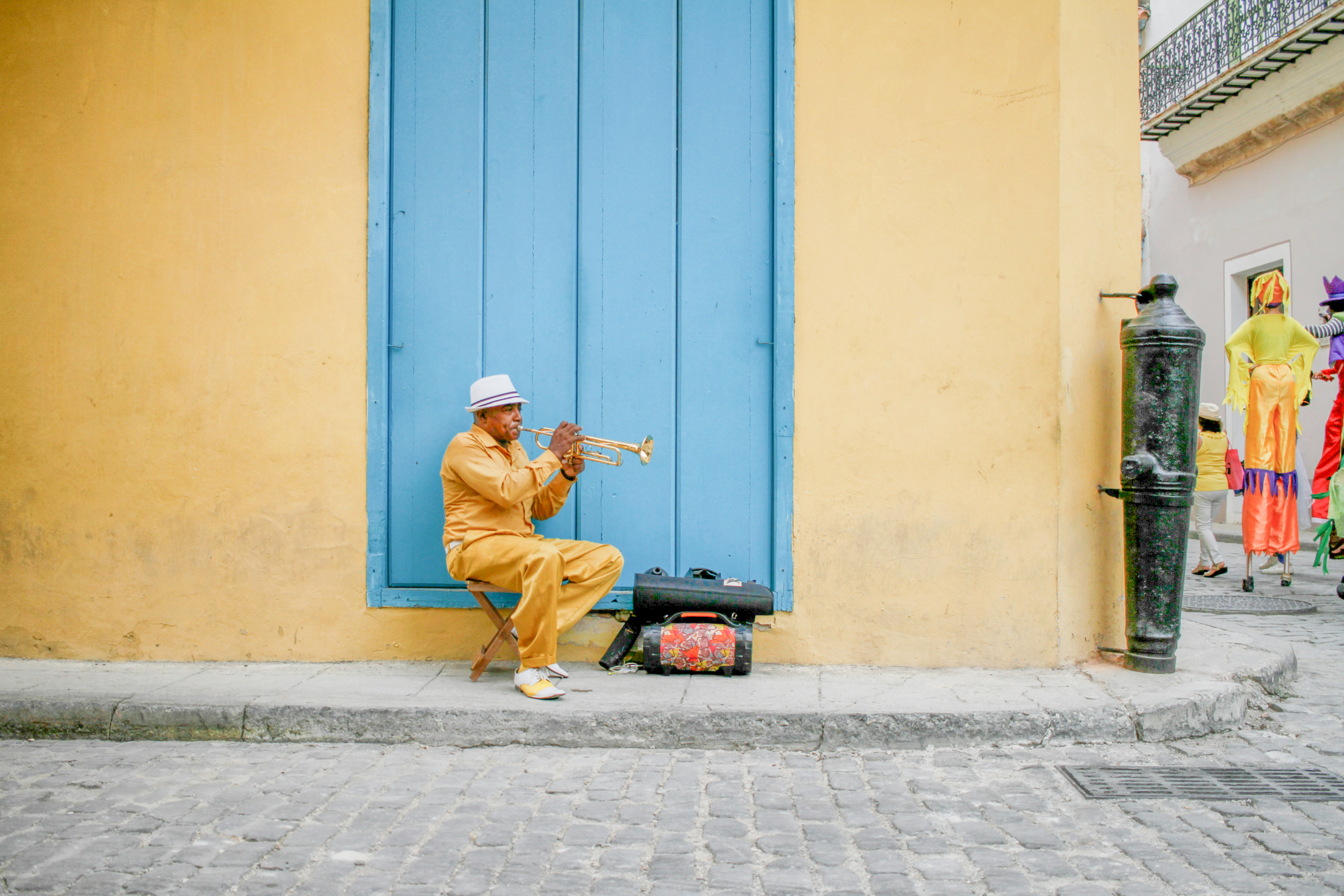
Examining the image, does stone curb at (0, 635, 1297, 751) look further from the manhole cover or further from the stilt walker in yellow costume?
the stilt walker in yellow costume

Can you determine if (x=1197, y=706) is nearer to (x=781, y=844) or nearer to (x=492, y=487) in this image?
(x=781, y=844)

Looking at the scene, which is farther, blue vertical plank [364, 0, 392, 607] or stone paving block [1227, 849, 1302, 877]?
blue vertical plank [364, 0, 392, 607]

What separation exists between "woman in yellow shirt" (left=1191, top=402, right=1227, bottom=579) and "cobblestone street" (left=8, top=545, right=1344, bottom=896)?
17.0ft

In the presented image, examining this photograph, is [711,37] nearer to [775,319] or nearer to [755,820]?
[775,319]

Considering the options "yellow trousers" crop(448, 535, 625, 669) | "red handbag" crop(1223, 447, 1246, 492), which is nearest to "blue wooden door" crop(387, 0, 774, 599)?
"yellow trousers" crop(448, 535, 625, 669)

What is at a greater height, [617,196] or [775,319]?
[617,196]

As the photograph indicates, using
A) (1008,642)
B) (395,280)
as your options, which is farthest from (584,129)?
(1008,642)

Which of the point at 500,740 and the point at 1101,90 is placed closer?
the point at 500,740

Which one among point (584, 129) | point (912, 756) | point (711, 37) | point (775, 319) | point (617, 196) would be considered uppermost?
point (711, 37)

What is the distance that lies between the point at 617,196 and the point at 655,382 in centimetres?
100

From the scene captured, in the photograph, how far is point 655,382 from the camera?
511 centimetres

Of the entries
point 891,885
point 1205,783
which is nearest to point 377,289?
point 891,885

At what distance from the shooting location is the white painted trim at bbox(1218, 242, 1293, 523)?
13438 millimetres

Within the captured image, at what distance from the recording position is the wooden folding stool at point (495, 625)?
15.1ft
